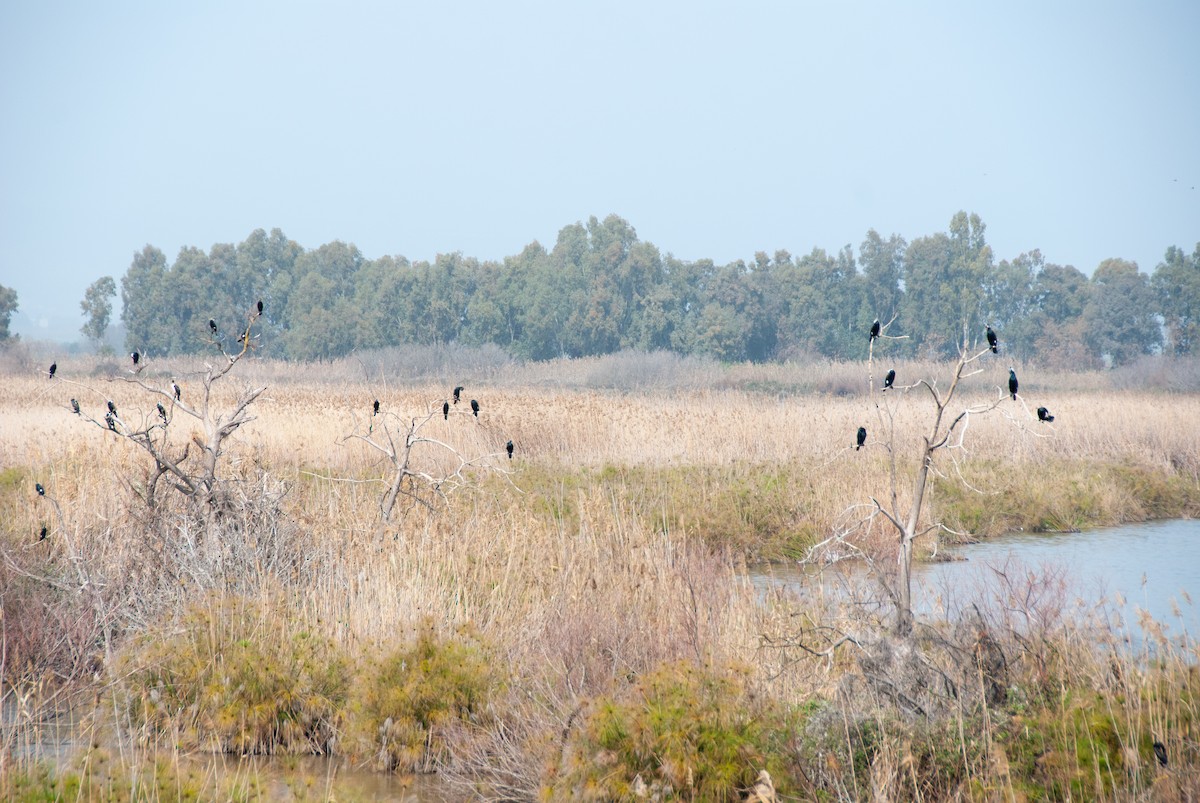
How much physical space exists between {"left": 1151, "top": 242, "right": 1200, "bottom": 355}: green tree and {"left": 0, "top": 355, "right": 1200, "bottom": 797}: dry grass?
1288 inches

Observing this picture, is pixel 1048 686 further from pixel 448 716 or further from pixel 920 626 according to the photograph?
pixel 448 716

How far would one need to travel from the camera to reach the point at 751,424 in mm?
15953

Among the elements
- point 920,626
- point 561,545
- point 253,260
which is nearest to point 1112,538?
point 561,545

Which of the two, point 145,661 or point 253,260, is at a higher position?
point 253,260

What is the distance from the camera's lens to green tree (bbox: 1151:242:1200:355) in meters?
46.1

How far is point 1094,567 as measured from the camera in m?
11.1

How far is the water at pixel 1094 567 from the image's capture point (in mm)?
8828

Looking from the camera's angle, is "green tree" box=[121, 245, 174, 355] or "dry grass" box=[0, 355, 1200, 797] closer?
"dry grass" box=[0, 355, 1200, 797]

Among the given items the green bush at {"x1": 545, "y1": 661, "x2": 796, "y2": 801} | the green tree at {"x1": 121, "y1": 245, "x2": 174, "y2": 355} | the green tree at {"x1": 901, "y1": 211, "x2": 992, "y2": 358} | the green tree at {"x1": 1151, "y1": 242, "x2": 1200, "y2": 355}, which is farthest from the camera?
the green tree at {"x1": 121, "y1": 245, "x2": 174, "y2": 355}

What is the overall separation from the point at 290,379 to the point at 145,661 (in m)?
30.2

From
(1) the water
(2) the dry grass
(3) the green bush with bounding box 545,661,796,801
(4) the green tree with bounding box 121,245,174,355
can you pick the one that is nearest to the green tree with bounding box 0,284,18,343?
(4) the green tree with bounding box 121,245,174,355

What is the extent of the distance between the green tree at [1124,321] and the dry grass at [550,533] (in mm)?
33657

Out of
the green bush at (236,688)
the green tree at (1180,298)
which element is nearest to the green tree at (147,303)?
the green tree at (1180,298)

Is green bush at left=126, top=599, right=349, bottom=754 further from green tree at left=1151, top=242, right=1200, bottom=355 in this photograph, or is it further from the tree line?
green tree at left=1151, top=242, right=1200, bottom=355
